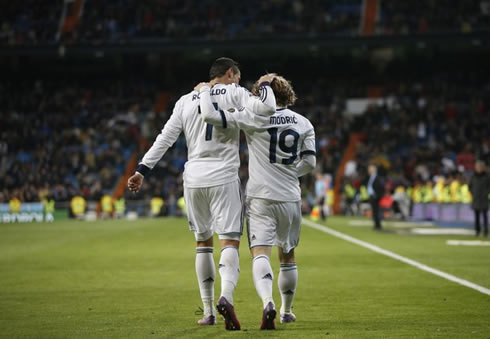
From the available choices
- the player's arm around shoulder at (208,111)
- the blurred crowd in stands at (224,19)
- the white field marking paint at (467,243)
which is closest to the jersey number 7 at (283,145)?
the player's arm around shoulder at (208,111)

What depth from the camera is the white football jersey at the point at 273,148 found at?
25.6 feet

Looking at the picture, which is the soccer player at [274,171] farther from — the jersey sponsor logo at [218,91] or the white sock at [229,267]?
the white sock at [229,267]

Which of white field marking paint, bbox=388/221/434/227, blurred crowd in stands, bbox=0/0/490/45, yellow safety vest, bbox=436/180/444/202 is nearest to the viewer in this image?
white field marking paint, bbox=388/221/434/227

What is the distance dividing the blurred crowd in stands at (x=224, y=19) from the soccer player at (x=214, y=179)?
40.0m

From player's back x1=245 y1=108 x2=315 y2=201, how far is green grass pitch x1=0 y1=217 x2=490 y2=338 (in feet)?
4.07

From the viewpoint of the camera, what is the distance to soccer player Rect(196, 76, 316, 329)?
7762mm

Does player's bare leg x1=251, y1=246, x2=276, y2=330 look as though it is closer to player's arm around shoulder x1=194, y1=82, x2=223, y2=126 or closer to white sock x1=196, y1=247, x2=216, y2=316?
white sock x1=196, y1=247, x2=216, y2=316

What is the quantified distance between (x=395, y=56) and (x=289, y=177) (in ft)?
150

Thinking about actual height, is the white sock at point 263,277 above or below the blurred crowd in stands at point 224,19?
below

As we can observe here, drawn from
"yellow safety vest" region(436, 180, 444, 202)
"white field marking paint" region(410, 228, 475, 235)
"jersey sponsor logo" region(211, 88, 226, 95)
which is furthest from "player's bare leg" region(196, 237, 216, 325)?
"yellow safety vest" region(436, 180, 444, 202)

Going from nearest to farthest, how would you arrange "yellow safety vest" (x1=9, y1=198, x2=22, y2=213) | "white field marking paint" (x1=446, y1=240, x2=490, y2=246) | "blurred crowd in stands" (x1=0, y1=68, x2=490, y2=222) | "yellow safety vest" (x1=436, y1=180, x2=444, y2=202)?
"white field marking paint" (x1=446, y1=240, x2=490, y2=246), "yellow safety vest" (x1=436, y1=180, x2=444, y2=202), "yellow safety vest" (x1=9, y1=198, x2=22, y2=213), "blurred crowd in stands" (x1=0, y1=68, x2=490, y2=222)

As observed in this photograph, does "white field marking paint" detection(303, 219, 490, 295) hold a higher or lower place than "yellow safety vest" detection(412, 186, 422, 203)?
lower

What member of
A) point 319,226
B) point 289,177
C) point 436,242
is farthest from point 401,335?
point 319,226

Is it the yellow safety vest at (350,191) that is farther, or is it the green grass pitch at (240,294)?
the yellow safety vest at (350,191)
